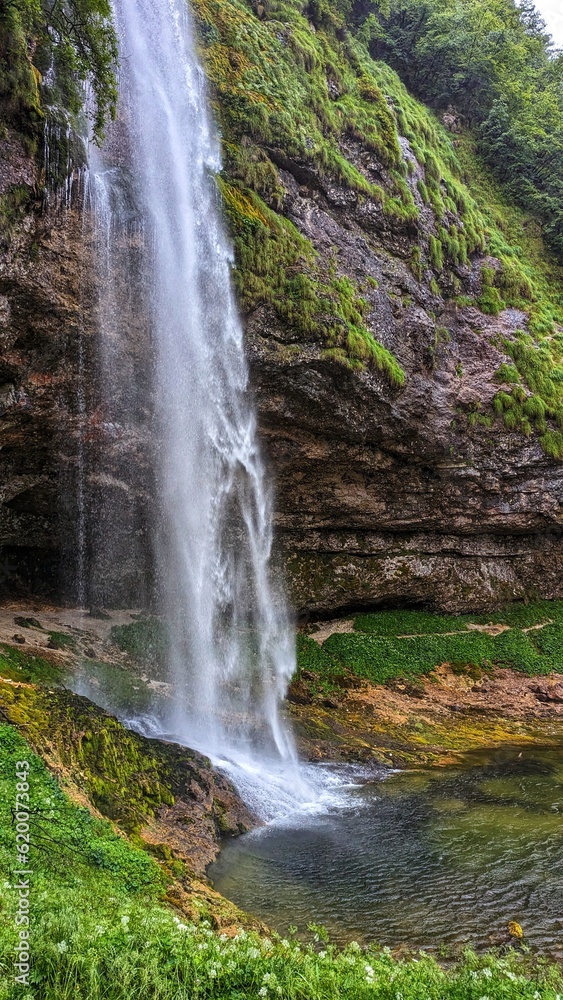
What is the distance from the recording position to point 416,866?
8.29m

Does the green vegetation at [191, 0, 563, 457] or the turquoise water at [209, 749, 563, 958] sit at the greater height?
the green vegetation at [191, 0, 563, 457]

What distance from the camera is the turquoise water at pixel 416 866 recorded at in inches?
266

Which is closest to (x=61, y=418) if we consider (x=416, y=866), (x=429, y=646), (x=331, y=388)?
(x=331, y=388)

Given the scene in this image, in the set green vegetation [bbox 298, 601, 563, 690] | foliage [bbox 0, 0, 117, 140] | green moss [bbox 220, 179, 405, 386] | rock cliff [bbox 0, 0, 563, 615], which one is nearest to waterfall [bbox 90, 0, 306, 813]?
green moss [bbox 220, 179, 405, 386]

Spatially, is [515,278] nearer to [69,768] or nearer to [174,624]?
[174,624]

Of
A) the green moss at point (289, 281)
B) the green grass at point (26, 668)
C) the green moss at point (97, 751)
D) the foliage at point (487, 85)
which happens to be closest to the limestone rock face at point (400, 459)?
the green moss at point (289, 281)

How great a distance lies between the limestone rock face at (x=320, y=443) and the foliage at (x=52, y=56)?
2.81 feet

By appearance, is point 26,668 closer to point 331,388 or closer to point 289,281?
point 331,388

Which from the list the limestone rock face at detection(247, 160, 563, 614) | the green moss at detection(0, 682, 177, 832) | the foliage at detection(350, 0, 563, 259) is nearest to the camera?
the green moss at detection(0, 682, 177, 832)

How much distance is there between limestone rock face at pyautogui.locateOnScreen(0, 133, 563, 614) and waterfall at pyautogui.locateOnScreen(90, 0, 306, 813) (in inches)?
26.2

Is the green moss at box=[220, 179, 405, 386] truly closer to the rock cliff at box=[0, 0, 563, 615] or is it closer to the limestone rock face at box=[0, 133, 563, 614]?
the rock cliff at box=[0, 0, 563, 615]

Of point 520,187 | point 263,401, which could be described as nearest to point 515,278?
point 520,187

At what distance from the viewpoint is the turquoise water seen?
266 inches

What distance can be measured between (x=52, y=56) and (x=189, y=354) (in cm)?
681
